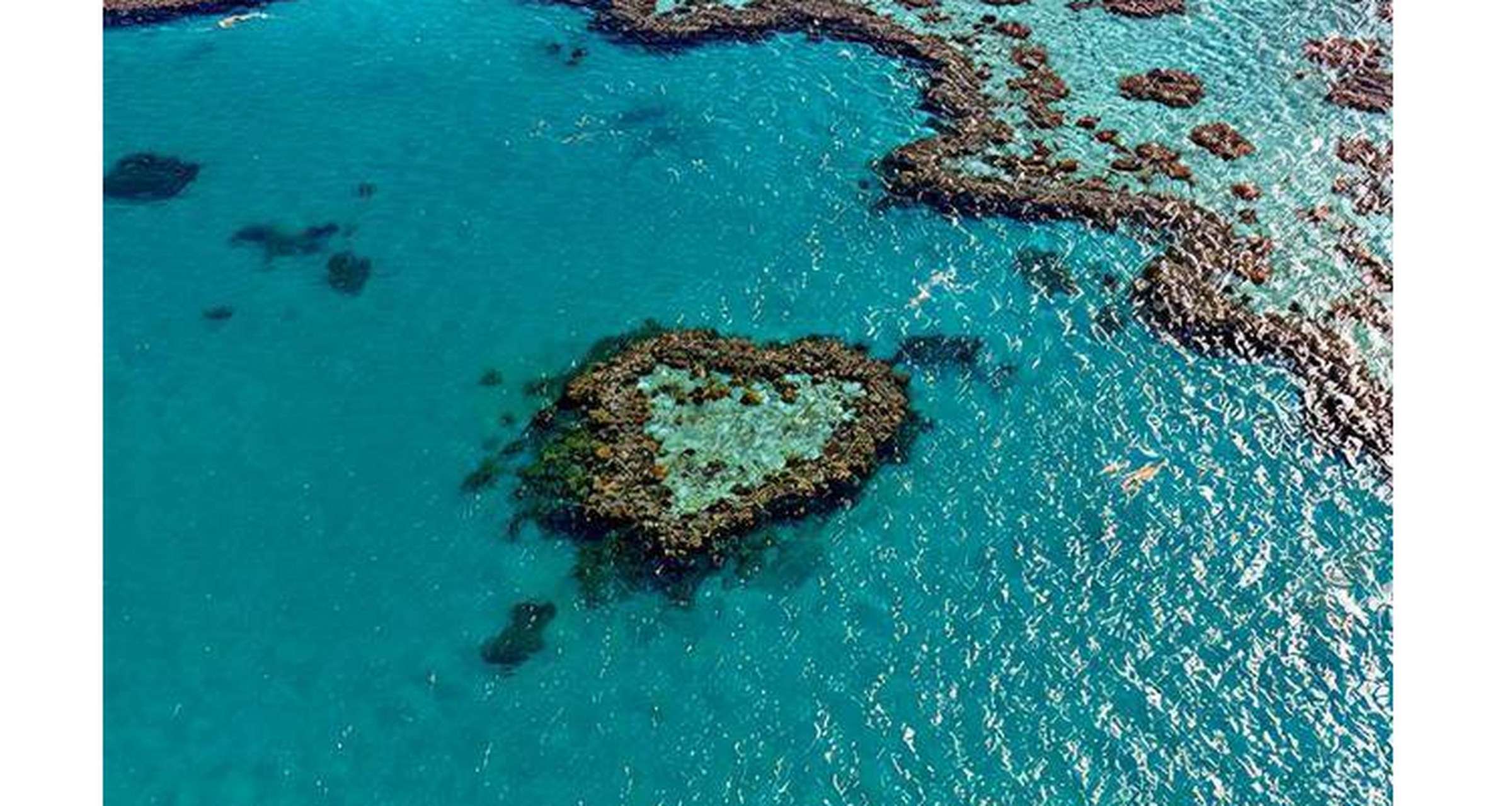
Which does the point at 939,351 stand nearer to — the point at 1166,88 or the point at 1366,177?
the point at 1166,88

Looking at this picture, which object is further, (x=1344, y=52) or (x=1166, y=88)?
(x=1344, y=52)

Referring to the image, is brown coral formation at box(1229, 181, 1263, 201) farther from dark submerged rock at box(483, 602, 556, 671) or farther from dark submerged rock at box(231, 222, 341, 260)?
dark submerged rock at box(231, 222, 341, 260)

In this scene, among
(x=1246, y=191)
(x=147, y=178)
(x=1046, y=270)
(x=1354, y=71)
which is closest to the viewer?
(x=1046, y=270)

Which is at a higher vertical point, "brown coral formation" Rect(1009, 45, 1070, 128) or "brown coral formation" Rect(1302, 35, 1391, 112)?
"brown coral formation" Rect(1302, 35, 1391, 112)

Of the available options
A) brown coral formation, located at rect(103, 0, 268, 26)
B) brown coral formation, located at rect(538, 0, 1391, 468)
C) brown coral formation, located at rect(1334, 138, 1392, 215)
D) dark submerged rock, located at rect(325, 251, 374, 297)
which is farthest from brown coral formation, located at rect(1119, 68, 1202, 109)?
brown coral formation, located at rect(103, 0, 268, 26)

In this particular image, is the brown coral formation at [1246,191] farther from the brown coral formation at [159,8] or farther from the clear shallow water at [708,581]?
the brown coral formation at [159,8]

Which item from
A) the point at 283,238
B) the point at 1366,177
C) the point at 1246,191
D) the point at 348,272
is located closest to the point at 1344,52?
the point at 1366,177
